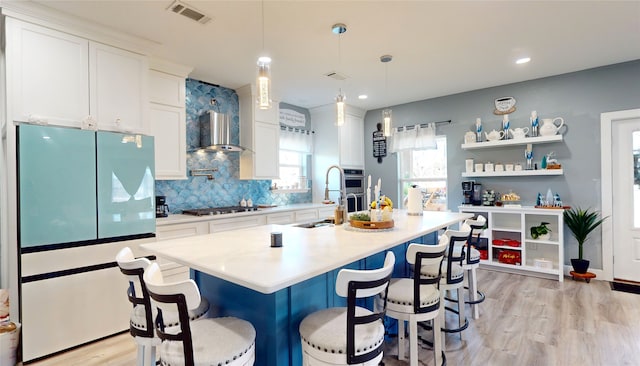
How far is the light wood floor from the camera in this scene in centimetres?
226

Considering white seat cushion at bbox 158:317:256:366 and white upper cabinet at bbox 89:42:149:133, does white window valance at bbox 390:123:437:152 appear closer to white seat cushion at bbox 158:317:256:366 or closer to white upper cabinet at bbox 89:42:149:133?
white upper cabinet at bbox 89:42:149:133

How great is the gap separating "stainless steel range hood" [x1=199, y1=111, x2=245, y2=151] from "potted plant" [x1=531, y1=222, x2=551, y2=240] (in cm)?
424

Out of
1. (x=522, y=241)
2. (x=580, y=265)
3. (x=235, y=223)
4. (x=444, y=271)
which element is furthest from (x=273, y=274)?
(x=580, y=265)

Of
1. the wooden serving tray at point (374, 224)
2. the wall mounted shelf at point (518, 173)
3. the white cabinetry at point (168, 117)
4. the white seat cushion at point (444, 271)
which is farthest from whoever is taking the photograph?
the wall mounted shelf at point (518, 173)

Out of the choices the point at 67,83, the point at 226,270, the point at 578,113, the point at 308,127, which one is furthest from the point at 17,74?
→ the point at 578,113

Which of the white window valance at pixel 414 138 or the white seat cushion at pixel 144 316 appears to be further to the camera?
the white window valance at pixel 414 138

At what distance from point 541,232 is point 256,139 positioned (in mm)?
4171

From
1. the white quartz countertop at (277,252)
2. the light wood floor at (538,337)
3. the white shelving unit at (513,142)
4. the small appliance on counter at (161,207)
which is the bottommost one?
the light wood floor at (538,337)

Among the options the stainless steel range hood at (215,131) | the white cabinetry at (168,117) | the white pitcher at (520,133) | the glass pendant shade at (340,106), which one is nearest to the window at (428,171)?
the white pitcher at (520,133)

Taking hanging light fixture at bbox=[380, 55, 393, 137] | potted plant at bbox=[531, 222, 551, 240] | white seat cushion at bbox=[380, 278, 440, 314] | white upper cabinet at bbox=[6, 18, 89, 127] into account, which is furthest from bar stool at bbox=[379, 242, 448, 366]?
potted plant at bbox=[531, 222, 551, 240]

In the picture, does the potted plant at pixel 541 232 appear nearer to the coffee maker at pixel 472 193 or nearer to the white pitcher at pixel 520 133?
the coffee maker at pixel 472 193

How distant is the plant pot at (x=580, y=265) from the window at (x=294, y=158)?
4.06m

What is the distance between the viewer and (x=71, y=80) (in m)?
2.59

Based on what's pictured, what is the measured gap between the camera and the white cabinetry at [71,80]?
7.72 ft
